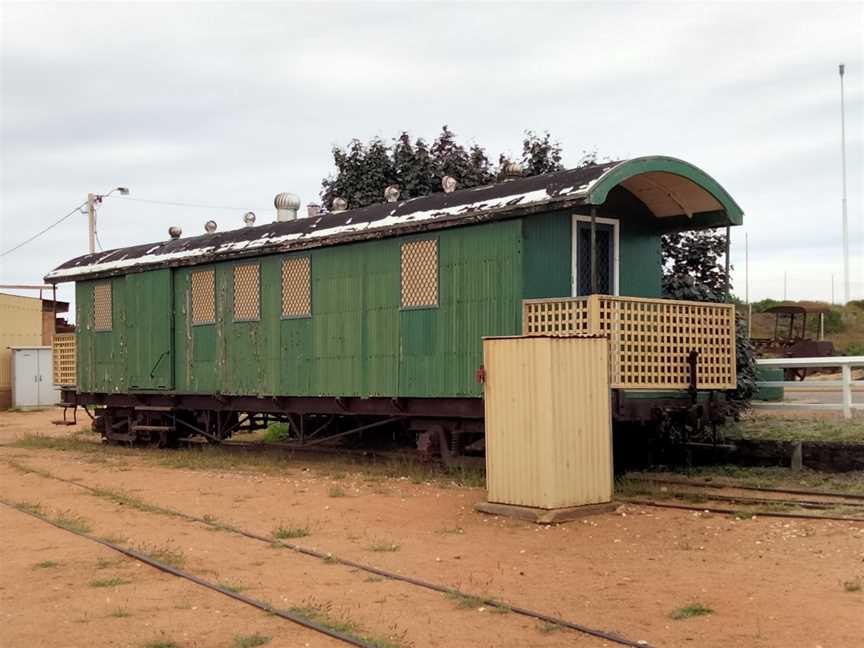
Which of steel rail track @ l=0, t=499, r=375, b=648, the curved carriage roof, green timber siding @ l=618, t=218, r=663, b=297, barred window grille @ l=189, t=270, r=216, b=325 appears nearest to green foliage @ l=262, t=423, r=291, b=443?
barred window grille @ l=189, t=270, r=216, b=325

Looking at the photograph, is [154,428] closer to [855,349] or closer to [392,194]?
[392,194]

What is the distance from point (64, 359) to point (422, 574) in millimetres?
16497

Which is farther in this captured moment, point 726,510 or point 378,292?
point 378,292

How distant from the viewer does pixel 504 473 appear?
33.8 feet

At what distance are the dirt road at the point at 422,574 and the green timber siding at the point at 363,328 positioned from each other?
2.04 m

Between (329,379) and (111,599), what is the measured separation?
27.7ft

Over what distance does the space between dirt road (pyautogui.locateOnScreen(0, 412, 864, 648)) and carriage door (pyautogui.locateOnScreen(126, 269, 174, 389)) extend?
21.2 ft

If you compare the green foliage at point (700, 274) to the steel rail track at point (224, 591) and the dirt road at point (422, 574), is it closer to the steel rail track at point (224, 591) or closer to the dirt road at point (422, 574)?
the dirt road at point (422, 574)

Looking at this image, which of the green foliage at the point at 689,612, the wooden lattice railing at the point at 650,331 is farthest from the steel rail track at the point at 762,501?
the green foliage at the point at 689,612

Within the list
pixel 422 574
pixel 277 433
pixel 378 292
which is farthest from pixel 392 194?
pixel 422 574

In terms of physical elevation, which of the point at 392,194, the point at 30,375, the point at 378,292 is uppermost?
the point at 392,194

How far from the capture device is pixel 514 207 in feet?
40.4

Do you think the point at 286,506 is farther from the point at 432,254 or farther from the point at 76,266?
the point at 76,266

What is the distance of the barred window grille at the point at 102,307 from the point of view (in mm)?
20609
